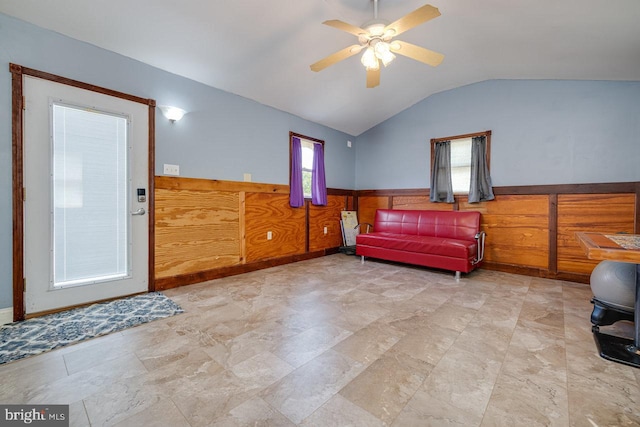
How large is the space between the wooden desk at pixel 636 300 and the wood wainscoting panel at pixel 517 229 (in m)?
2.08

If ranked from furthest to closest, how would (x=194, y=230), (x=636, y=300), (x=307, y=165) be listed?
(x=307, y=165), (x=194, y=230), (x=636, y=300)

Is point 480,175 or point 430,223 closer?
point 480,175

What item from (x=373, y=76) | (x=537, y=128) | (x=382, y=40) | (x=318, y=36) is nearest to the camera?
(x=382, y=40)

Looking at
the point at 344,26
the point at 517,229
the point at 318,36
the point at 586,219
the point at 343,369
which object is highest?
the point at 318,36

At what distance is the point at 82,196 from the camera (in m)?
2.61

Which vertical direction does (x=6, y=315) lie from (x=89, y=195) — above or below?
below

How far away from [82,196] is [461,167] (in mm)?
5244

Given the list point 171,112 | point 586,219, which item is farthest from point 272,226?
point 586,219

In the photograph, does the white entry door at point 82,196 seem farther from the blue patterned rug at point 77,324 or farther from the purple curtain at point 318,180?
the purple curtain at point 318,180

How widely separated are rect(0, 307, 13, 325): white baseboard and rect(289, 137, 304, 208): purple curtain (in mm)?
3325

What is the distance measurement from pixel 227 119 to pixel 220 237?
1.67m

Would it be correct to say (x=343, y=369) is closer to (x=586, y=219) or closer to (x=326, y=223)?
(x=326, y=223)

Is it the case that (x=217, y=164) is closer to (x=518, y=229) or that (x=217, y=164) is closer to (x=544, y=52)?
(x=544, y=52)

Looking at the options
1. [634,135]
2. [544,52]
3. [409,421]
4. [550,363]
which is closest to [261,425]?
[409,421]
